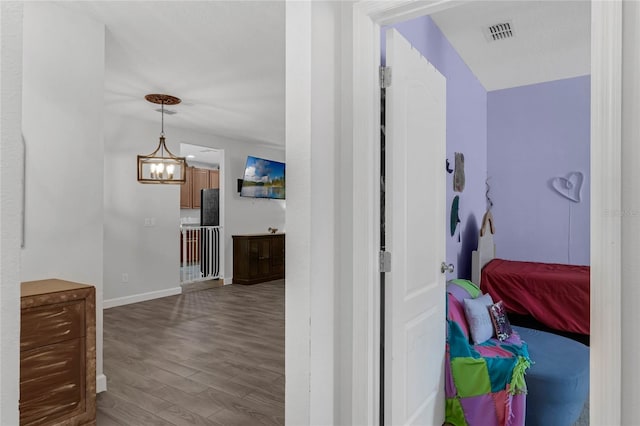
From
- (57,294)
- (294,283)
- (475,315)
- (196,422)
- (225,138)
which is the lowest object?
(196,422)

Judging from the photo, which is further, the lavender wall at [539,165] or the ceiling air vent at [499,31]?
the lavender wall at [539,165]

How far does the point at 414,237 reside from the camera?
1875 millimetres

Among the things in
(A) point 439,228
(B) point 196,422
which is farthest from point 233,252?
(A) point 439,228

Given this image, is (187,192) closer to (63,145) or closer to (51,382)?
(63,145)

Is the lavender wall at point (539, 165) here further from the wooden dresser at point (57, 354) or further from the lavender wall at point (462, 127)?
the wooden dresser at point (57, 354)

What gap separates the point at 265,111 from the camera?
201 inches

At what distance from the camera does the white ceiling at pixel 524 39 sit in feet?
9.03

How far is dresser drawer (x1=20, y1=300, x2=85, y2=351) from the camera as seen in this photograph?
196cm

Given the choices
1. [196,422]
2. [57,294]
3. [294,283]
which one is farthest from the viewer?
[196,422]

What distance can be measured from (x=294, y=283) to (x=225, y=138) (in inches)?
224

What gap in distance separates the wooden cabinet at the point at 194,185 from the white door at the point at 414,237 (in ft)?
Result: 25.1

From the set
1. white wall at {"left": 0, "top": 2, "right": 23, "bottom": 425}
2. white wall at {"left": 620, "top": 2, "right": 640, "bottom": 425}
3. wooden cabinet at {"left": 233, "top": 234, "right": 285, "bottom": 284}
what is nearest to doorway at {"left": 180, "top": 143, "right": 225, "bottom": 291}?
wooden cabinet at {"left": 233, "top": 234, "right": 285, "bottom": 284}

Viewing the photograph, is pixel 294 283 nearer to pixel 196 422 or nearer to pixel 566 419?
pixel 196 422

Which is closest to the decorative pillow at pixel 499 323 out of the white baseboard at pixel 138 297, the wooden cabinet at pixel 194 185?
the white baseboard at pixel 138 297
